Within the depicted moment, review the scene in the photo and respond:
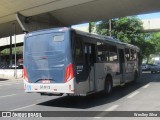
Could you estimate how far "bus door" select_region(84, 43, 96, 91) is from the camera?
500 inches

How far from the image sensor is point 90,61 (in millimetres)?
12969

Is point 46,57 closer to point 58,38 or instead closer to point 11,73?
point 58,38

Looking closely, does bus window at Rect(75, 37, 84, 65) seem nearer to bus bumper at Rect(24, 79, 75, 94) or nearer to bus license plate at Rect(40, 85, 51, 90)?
bus bumper at Rect(24, 79, 75, 94)

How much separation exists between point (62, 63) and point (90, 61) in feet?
5.06

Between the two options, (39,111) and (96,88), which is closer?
(39,111)

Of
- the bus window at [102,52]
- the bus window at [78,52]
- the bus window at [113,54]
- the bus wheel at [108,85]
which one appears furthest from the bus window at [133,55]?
the bus window at [78,52]

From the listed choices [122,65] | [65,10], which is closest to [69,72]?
[122,65]

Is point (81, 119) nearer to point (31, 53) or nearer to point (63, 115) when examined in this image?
point (63, 115)

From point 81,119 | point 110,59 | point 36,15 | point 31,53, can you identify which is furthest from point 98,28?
point 81,119

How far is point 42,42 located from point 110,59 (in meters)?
4.43

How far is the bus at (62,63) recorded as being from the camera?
11.8m

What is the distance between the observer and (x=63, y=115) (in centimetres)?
995

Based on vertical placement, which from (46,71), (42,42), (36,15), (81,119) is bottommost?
(81,119)

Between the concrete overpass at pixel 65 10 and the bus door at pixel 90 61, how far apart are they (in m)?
17.0
